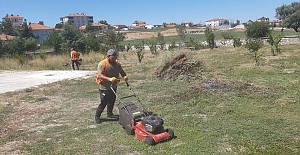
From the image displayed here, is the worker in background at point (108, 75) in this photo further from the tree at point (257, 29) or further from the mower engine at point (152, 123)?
the tree at point (257, 29)

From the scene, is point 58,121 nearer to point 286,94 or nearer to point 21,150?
point 21,150

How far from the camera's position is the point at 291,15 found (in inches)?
1914

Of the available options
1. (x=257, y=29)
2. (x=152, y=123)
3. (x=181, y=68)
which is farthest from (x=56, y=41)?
(x=152, y=123)

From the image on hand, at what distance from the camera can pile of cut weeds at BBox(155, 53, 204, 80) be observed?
10555 mm

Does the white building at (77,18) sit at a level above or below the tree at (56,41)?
above

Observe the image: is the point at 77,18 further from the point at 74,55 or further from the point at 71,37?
the point at 74,55

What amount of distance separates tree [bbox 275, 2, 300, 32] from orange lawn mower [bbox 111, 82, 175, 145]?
50416 millimetres

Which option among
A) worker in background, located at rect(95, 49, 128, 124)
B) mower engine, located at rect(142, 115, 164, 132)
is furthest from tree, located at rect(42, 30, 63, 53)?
mower engine, located at rect(142, 115, 164, 132)

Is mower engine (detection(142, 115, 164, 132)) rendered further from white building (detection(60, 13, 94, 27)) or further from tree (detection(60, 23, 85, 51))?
white building (detection(60, 13, 94, 27))

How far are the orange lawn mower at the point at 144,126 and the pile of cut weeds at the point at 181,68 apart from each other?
5239 millimetres

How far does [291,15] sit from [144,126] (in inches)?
2032

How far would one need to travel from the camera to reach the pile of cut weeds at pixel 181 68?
10555 millimetres

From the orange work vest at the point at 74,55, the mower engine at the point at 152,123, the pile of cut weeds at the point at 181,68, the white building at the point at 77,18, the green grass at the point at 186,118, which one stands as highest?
the white building at the point at 77,18

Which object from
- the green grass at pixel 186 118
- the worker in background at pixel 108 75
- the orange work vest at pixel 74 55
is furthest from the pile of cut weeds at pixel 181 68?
the orange work vest at pixel 74 55
